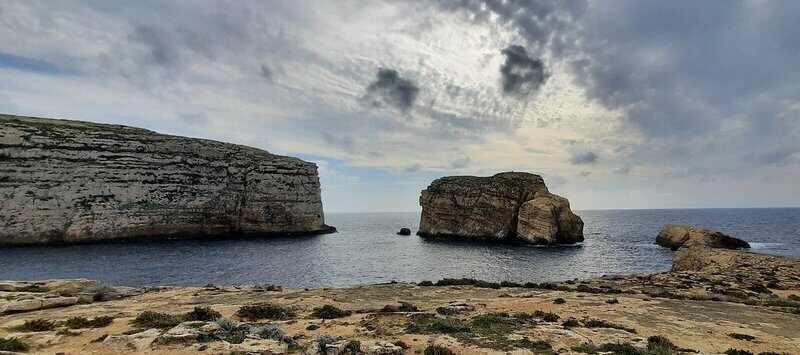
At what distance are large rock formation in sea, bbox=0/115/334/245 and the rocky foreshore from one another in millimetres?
61965

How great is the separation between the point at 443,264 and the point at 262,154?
75.6 metres

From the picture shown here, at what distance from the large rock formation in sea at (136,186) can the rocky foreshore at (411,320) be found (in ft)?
203

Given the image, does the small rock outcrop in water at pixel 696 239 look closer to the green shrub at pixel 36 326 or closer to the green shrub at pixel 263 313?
the green shrub at pixel 263 313

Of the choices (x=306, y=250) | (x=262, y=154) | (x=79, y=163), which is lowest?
(x=306, y=250)

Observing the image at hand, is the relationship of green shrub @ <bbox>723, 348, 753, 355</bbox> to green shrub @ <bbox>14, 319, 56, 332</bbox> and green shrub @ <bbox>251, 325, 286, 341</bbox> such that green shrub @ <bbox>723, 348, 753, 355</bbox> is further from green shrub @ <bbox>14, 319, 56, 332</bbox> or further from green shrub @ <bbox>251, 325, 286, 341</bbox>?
green shrub @ <bbox>14, 319, 56, 332</bbox>

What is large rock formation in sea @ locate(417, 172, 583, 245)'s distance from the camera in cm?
9144

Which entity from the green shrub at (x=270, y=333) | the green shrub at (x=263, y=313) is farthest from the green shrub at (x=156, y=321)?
the green shrub at (x=270, y=333)

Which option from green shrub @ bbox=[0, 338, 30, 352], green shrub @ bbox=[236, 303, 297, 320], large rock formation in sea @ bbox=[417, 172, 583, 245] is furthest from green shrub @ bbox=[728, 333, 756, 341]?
Answer: large rock formation in sea @ bbox=[417, 172, 583, 245]

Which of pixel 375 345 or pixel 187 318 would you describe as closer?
pixel 375 345

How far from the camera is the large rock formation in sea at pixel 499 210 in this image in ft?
300

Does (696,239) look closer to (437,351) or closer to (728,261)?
(728,261)

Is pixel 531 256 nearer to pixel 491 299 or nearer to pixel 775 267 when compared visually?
pixel 775 267

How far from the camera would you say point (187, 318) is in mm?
19594

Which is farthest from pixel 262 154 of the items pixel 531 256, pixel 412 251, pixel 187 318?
pixel 187 318
